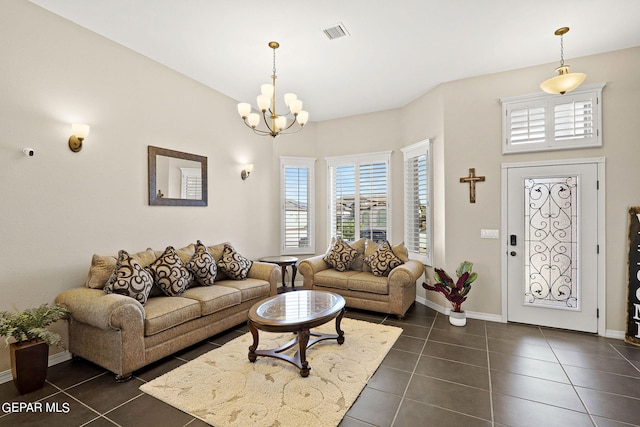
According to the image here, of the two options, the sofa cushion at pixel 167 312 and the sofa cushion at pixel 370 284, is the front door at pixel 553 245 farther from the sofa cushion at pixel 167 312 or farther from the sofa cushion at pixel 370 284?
the sofa cushion at pixel 167 312

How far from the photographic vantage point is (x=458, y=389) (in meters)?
2.44

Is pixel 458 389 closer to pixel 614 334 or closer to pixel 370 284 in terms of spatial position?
pixel 370 284

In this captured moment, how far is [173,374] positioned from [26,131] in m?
2.60

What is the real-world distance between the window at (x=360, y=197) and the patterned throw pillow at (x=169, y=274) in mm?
3106

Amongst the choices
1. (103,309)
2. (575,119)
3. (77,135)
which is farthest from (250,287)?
(575,119)

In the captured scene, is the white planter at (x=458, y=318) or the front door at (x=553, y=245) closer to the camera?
the front door at (x=553, y=245)

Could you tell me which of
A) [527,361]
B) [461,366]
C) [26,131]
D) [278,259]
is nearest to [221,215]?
[278,259]

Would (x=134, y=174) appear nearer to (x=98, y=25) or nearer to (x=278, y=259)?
(x=98, y=25)

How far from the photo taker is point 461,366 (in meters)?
2.82

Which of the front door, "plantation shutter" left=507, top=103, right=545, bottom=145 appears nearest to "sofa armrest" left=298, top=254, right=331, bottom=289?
the front door

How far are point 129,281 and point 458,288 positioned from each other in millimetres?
3794

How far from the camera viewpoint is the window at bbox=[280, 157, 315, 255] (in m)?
5.80

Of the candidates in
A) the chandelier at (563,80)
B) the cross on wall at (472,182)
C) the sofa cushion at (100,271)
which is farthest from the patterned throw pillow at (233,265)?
the chandelier at (563,80)

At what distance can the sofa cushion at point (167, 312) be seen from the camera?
2.73 metres
